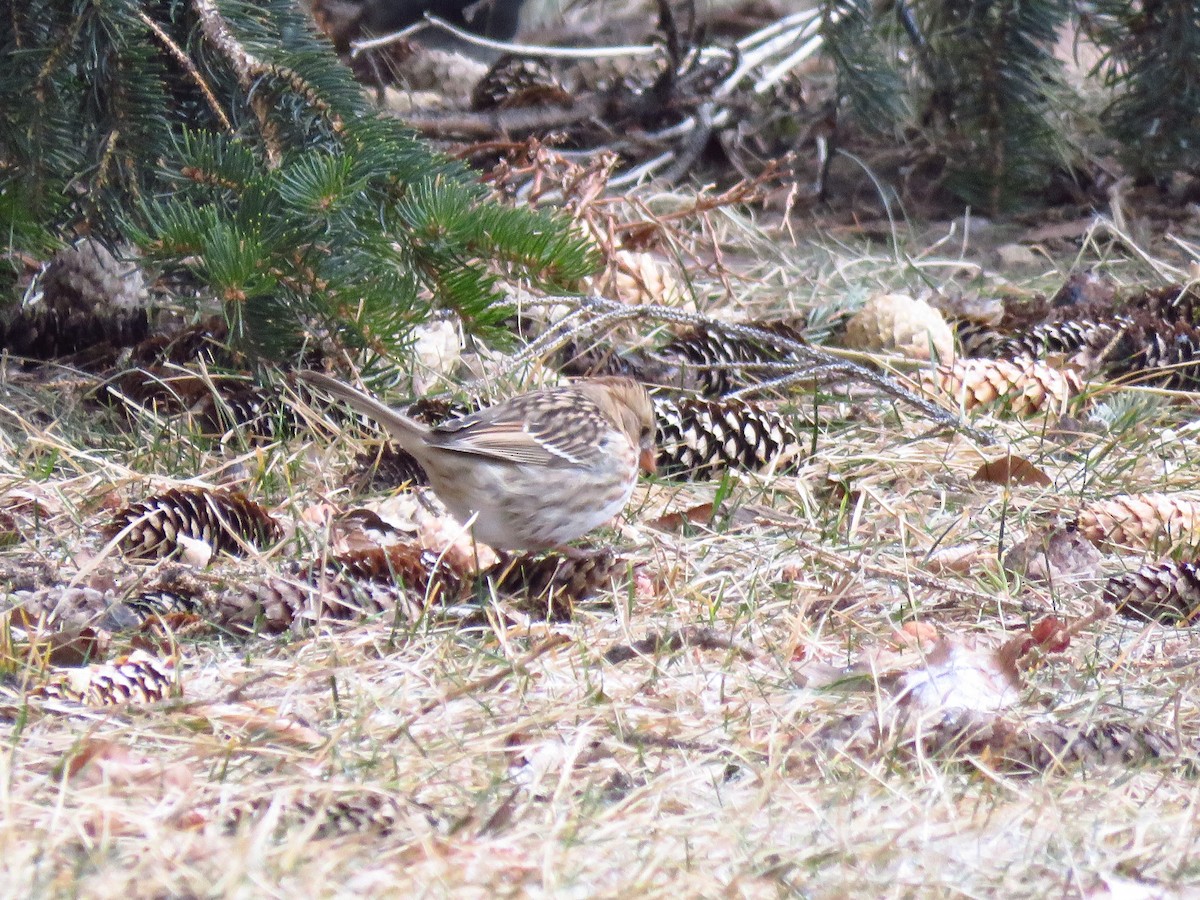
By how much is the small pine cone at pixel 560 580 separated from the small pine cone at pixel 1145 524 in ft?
3.46

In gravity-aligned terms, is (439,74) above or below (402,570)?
below

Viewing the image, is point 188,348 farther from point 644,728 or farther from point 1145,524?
point 1145,524

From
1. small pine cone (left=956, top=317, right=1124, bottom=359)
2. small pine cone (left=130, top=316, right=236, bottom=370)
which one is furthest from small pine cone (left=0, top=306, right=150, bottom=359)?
small pine cone (left=956, top=317, right=1124, bottom=359)

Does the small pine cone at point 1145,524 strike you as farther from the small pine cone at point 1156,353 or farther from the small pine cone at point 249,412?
the small pine cone at point 249,412

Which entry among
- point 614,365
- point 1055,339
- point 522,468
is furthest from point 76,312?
point 1055,339


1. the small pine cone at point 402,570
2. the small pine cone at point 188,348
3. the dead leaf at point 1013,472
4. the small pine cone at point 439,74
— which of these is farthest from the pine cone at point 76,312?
the small pine cone at point 439,74

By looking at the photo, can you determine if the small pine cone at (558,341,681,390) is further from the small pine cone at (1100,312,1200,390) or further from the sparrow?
the small pine cone at (1100,312,1200,390)

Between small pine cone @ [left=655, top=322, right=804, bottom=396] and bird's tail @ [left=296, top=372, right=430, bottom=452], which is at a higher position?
bird's tail @ [left=296, top=372, right=430, bottom=452]

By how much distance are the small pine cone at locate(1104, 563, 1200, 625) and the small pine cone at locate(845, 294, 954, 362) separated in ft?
5.10

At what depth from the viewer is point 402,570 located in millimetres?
2863

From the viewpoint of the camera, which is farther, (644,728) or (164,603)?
(164,603)

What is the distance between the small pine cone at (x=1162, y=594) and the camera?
2.77 meters

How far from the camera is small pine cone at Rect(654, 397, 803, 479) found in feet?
12.1

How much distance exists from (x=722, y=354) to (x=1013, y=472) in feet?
3.53
